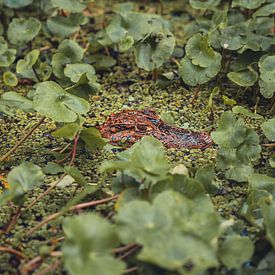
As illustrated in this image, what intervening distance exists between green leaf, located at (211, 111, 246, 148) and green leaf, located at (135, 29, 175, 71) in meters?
0.44

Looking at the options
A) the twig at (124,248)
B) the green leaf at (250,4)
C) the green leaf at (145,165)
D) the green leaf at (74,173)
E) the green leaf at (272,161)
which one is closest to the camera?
the twig at (124,248)

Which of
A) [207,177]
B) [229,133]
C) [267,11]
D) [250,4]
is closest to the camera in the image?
[207,177]

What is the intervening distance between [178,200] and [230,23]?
1010 millimetres

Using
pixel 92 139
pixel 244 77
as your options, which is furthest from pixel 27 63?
pixel 244 77

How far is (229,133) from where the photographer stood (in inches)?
61.6

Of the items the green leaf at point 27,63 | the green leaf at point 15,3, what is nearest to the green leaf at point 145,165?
the green leaf at point 27,63

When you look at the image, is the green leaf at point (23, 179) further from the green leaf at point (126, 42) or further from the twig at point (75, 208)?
the green leaf at point (126, 42)

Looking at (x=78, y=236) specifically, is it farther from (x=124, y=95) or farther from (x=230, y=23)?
(x=230, y=23)

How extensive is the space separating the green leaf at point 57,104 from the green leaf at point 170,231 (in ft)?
1.46

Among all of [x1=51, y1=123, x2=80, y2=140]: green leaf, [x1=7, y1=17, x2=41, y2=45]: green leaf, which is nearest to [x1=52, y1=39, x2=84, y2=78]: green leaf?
[x1=7, y1=17, x2=41, y2=45]: green leaf

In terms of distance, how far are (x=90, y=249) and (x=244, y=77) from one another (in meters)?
1.01

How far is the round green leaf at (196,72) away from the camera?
1840 mm

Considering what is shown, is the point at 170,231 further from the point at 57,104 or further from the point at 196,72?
the point at 196,72

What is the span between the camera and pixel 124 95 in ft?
6.60
